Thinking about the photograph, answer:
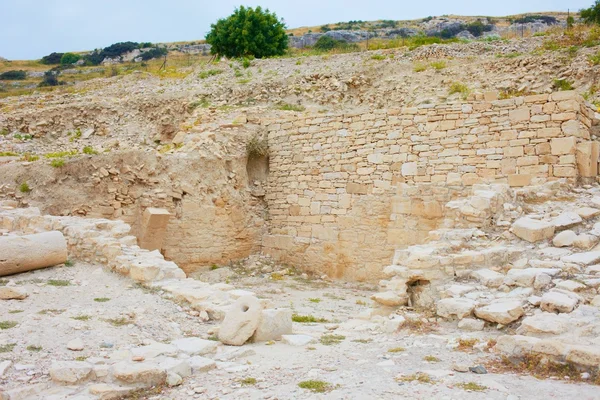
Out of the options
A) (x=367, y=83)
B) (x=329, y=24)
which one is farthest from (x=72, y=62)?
(x=367, y=83)

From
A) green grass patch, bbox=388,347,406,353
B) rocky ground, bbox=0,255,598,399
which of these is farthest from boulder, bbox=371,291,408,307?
green grass patch, bbox=388,347,406,353

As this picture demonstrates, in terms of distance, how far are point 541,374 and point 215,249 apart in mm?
8937

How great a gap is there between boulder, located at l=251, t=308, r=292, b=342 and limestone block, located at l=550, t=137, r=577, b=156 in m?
5.91

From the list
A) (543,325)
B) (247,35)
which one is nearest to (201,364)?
(543,325)

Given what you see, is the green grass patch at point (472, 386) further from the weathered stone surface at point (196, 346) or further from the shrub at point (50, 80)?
the shrub at point (50, 80)

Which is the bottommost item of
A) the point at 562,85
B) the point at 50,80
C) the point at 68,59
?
the point at 562,85

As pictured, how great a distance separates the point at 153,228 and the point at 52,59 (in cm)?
5015

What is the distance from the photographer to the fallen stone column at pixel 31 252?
7.27 metres

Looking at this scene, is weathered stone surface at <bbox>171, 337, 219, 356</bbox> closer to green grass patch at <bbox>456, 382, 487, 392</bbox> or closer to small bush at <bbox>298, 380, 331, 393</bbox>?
small bush at <bbox>298, 380, 331, 393</bbox>

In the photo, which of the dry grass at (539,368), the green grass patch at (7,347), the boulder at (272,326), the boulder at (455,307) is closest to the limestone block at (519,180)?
the boulder at (455,307)

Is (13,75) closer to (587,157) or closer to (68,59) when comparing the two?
(68,59)

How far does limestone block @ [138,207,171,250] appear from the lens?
11.0 m

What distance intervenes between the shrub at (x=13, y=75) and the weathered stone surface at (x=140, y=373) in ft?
149

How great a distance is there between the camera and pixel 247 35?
86.5ft
